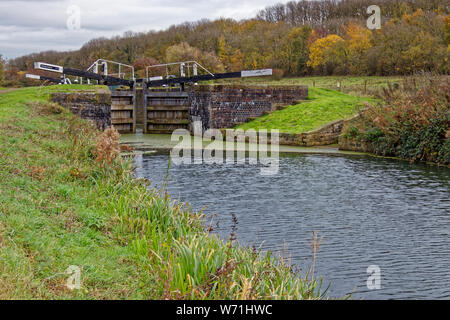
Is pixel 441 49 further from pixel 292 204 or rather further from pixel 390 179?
pixel 292 204

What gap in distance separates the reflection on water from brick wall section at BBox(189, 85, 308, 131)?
8905mm

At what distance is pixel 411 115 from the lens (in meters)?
16.5

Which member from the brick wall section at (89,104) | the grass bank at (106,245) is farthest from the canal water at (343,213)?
the brick wall section at (89,104)

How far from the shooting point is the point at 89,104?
2294cm

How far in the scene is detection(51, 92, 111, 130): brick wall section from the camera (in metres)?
22.1

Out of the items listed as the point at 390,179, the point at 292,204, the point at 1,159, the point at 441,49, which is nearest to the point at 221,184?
the point at 292,204

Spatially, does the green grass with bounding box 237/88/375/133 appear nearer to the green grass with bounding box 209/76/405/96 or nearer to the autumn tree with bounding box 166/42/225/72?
the green grass with bounding box 209/76/405/96

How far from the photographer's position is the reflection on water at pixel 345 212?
6500 mm

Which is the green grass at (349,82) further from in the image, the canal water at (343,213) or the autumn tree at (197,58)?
the canal water at (343,213)

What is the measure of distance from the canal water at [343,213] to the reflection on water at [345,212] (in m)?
0.01

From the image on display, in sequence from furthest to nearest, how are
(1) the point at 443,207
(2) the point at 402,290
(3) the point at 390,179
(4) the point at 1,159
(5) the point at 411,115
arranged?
(5) the point at 411,115 < (3) the point at 390,179 < (1) the point at 443,207 < (4) the point at 1,159 < (2) the point at 402,290

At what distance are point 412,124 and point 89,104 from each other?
1311cm

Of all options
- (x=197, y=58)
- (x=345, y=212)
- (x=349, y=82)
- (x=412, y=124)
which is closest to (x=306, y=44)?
(x=349, y=82)

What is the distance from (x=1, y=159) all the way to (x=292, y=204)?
16.8 feet
